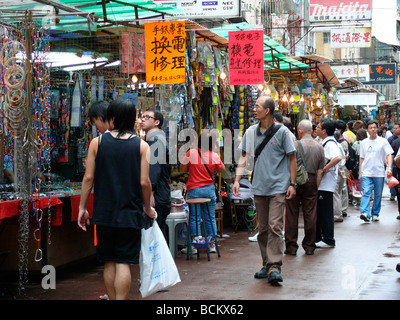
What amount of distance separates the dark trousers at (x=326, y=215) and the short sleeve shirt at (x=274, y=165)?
8.41 ft

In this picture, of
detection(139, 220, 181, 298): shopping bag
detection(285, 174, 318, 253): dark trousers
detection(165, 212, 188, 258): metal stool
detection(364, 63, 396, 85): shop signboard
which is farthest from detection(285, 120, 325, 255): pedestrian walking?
detection(364, 63, 396, 85): shop signboard

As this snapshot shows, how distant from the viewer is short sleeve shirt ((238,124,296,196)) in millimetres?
6863

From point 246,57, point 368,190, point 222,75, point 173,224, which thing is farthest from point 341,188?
point 173,224

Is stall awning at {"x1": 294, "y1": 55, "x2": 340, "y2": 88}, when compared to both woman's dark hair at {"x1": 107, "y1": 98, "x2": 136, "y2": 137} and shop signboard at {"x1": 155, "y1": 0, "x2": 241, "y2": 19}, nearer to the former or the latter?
shop signboard at {"x1": 155, "y1": 0, "x2": 241, "y2": 19}

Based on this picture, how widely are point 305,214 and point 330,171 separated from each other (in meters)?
1.00

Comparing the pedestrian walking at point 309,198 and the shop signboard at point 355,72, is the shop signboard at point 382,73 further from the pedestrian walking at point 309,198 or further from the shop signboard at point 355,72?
the pedestrian walking at point 309,198

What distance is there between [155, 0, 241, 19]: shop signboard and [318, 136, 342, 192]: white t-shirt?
2.83 meters

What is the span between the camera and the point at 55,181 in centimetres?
871

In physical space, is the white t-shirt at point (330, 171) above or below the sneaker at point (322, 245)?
above

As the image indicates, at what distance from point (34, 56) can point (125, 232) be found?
7.78ft

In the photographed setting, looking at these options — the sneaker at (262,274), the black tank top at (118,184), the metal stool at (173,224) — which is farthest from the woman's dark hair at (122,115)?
the metal stool at (173,224)

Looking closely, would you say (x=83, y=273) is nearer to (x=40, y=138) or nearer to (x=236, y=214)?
(x=40, y=138)

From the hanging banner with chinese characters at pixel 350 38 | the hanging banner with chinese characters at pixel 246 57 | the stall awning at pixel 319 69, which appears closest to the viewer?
the hanging banner with chinese characters at pixel 246 57

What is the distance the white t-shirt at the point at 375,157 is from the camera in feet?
39.1
